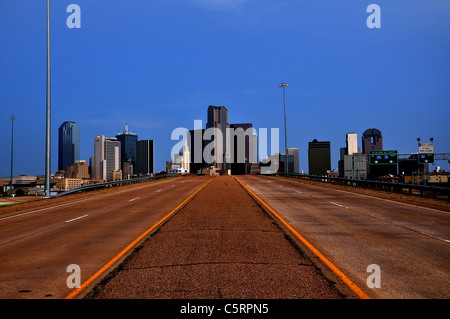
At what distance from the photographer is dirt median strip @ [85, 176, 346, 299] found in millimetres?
6027

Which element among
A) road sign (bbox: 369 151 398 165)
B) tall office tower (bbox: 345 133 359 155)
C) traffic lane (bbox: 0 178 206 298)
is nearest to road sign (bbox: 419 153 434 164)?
road sign (bbox: 369 151 398 165)

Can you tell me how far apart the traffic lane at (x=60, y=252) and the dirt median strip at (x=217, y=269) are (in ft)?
2.44

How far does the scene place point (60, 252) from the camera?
9.78m

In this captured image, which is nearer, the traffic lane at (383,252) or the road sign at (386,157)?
the traffic lane at (383,252)

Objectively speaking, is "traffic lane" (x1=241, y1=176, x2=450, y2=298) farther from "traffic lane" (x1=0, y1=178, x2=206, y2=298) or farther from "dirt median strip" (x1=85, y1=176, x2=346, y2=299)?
"traffic lane" (x1=0, y1=178, x2=206, y2=298)

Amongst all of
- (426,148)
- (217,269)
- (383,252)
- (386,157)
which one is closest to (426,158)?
(426,148)

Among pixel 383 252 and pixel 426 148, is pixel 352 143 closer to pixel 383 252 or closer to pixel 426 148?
pixel 426 148

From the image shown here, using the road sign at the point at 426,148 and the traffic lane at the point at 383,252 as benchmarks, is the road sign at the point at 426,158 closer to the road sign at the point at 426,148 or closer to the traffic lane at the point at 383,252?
the road sign at the point at 426,148

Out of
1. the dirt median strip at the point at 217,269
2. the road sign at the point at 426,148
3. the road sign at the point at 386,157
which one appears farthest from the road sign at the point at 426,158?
the dirt median strip at the point at 217,269

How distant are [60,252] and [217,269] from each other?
15.2 feet

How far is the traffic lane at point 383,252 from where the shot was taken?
647 centimetres
